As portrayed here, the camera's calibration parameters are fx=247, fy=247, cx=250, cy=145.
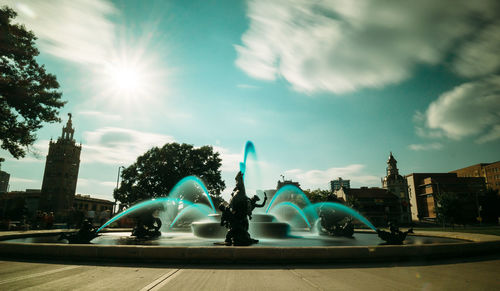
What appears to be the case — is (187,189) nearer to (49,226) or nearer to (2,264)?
(49,226)

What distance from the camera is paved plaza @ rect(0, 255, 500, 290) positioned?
427 cm

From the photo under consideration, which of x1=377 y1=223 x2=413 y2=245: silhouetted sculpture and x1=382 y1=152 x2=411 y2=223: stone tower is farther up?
x1=382 y1=152 x2=411 y2=223: stone tower

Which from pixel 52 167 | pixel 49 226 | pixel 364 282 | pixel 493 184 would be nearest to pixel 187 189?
pixel 49 226

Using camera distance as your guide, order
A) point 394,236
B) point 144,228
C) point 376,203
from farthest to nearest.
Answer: point 376,203 → point 144,228 → point 394,236

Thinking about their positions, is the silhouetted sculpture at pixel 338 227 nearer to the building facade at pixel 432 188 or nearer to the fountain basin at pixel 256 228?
the fountain basin at pixel 256 228

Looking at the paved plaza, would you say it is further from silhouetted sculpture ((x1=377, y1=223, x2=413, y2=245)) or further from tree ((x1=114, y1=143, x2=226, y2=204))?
tree ((x1=114, y1=143, x2=226, y2=204))

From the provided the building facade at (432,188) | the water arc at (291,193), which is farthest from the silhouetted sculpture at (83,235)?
the building facade at (432,188)

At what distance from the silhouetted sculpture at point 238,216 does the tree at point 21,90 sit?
1489cm

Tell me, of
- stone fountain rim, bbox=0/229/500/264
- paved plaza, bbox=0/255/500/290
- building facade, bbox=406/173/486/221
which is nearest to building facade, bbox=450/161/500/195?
building facade, bbox=406/173/486/221

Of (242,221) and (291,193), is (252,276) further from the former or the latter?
(291,193)

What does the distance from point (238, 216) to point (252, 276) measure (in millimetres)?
4207

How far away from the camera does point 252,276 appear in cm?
501

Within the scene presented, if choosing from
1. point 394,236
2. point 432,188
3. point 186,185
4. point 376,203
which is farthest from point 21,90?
point 432,188

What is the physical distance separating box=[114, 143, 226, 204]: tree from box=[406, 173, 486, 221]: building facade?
273 feet
